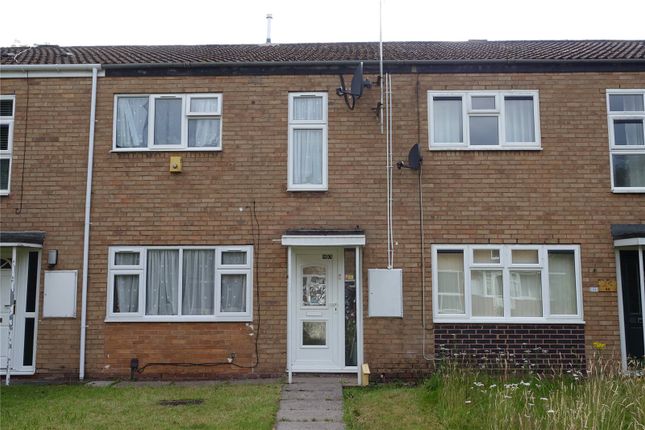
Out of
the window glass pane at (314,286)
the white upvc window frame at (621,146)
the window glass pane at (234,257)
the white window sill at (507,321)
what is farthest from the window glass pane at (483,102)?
the window glass pane at (234,257)

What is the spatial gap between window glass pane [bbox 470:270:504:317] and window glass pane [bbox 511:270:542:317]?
22 cm

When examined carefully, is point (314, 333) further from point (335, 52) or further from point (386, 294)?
point (335, 52)

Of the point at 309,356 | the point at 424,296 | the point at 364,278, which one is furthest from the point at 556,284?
the point at 309,356

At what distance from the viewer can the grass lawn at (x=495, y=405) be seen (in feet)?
20.8

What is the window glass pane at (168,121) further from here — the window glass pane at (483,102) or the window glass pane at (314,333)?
the window glass pane at (483,102)

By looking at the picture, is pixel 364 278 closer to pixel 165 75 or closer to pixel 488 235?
pixel 488 235

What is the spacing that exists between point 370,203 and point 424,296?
1805mm

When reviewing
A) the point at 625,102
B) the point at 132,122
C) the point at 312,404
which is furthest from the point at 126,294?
the point at 625,102

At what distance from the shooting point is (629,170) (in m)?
10.2

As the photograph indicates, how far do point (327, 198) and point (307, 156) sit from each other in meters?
0.85

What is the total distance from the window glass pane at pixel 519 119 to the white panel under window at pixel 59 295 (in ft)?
25.9

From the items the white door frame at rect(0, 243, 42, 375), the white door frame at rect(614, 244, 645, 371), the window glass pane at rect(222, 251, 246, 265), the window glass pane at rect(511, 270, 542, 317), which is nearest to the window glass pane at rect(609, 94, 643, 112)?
the white door frame at rect(614, 244, 645, 371)

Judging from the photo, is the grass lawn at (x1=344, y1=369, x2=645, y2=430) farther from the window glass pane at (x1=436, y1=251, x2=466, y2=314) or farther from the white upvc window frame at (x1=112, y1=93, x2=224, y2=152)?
the white upvc window frame at (x1=112, y1=93, x2=224, y2=152)

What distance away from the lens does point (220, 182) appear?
10.4 meters
